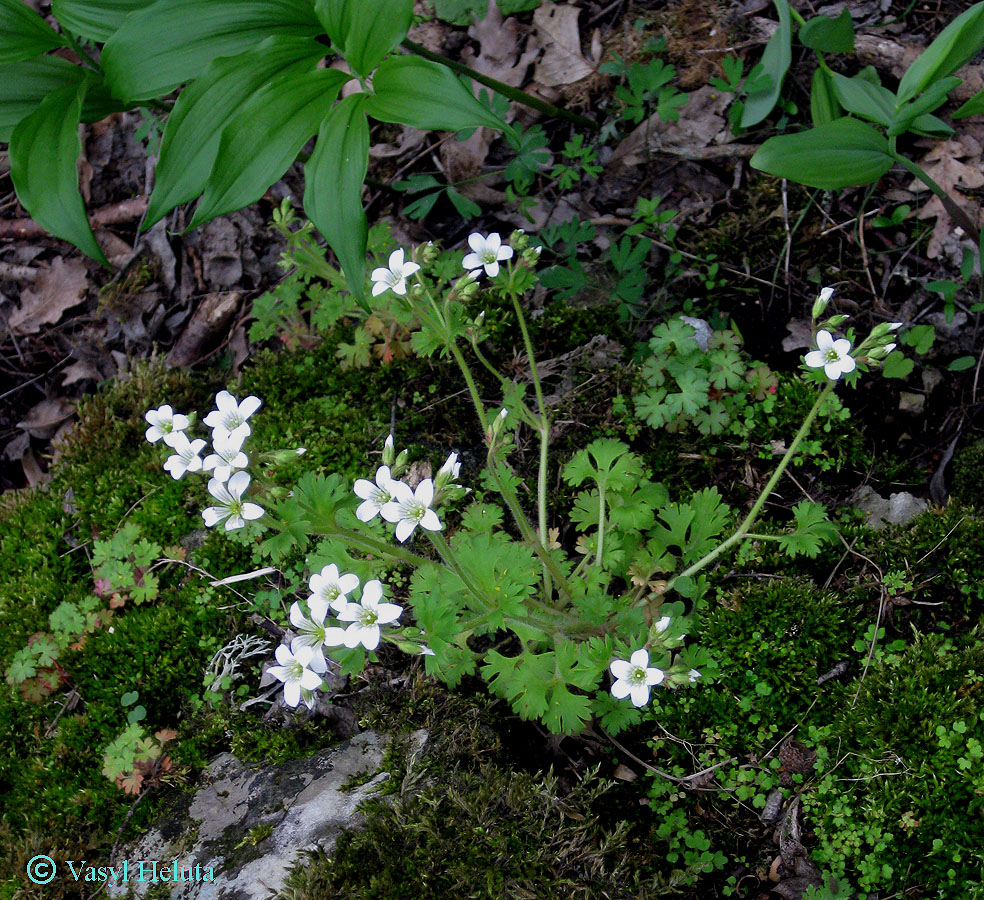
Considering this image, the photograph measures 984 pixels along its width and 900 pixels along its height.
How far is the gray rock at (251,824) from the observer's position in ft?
7.46

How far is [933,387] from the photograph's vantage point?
332 centimetres

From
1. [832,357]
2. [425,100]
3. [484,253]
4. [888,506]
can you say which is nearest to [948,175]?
[888,506]

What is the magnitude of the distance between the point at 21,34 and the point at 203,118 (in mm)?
1019

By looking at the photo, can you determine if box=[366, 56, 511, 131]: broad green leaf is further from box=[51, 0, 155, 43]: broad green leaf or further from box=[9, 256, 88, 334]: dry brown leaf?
box=[9, 256, 88, 334]: dry brown leaf

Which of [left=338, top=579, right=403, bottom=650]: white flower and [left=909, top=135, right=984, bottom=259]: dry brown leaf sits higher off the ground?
[left=338, top=579, right=403, bottom=650]: white flower

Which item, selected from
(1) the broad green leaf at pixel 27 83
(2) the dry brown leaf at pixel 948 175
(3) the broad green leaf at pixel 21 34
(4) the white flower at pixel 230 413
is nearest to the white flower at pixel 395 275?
(4) the white flower at pixel 230 413

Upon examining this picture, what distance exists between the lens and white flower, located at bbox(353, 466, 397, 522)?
6.32 feet

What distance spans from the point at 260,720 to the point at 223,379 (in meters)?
2.04

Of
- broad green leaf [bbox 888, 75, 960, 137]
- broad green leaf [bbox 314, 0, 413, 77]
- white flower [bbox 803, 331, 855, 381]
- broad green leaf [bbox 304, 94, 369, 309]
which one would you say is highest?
broad green leaf [bbox 314, 0, 413, 77]

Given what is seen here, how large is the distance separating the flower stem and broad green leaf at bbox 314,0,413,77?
66cm

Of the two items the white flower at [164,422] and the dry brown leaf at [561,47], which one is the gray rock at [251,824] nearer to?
the white flower at [164,422]

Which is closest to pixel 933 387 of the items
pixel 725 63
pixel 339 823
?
pixel 725 63

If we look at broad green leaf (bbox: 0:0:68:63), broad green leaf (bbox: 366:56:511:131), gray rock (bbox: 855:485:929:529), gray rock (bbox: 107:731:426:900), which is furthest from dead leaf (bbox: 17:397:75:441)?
gray rock (bbox: 855:485:929:529)

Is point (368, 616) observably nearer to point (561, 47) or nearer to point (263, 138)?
point (263, 138)
